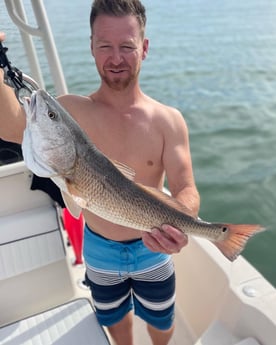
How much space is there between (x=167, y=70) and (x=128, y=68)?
9.64 metres

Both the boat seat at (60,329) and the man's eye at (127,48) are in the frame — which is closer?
the man's eye at (127,48)

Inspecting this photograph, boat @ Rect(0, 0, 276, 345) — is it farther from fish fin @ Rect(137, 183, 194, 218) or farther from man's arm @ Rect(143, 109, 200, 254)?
fish fin @ Rect(137, 183, 194, 218)

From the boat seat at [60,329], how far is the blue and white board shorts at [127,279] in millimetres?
97

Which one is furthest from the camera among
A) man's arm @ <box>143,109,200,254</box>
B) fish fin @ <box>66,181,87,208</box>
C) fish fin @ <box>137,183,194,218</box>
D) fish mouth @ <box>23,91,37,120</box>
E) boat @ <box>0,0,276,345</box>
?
boat @ <box>0,0,276,345</box>

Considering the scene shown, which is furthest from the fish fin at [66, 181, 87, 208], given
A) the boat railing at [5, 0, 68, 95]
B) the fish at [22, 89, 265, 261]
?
the boat railing at [5, 0, 68, 95]

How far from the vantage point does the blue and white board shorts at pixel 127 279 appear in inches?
90.3

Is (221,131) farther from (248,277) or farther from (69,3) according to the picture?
(69,3)

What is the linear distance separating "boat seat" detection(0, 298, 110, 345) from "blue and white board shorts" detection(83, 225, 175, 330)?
Result: 0.10 metres

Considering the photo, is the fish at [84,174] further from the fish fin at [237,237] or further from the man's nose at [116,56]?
the man's nose at [116,56]

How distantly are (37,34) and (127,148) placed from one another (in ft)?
4.58

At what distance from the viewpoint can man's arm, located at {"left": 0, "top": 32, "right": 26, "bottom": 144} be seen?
1845 millimetres

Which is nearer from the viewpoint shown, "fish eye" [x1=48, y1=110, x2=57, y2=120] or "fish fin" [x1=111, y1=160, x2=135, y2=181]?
"fish eye" [x1=48, y1=110, x2=57, y2=120]

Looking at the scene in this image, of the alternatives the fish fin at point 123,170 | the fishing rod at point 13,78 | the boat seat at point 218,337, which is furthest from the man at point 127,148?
the fish fin at point 123,170

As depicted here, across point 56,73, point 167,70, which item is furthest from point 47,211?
point 167,70
